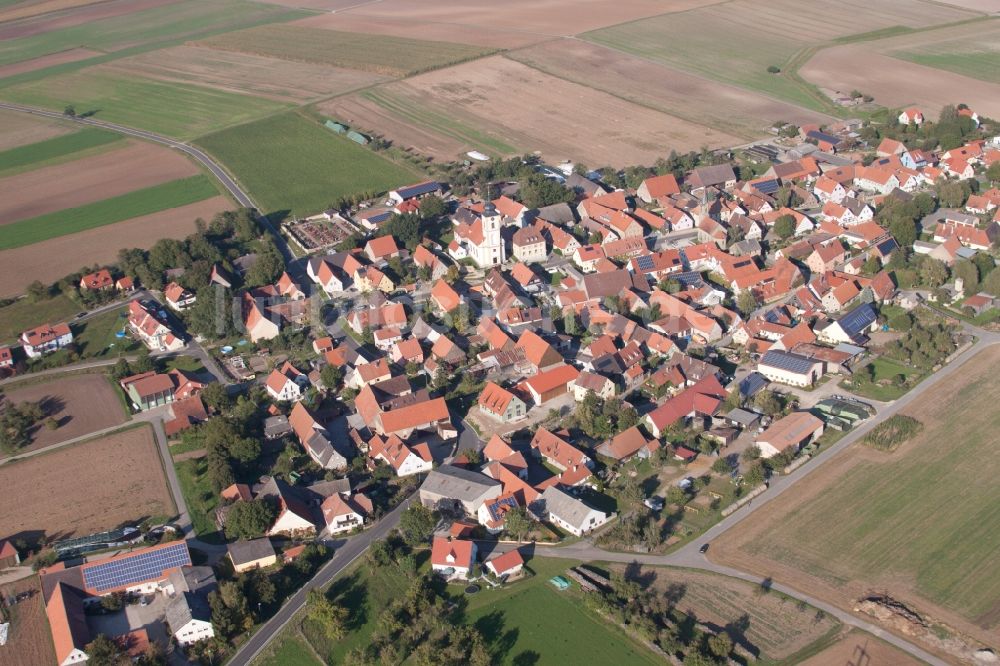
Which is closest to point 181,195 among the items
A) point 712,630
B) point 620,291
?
point 620,291

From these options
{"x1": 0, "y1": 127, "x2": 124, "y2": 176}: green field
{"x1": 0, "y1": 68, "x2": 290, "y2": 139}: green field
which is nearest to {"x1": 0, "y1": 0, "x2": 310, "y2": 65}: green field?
{"x1": 0, "y1": 68, "x2": 290, "y2": 139}: green field

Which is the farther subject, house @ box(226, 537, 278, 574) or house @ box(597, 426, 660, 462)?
house @ box(597, 426, 660, 462)

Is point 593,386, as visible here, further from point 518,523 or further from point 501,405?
point 518,523

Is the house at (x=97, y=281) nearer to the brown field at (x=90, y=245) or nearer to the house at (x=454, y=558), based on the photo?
the brown field at (x=90, y=245)

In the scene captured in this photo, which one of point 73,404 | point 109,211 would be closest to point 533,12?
point 109,211

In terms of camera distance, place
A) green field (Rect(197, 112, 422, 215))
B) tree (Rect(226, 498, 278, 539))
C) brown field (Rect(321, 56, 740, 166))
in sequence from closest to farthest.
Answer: tree (Rect(226, 498, 278, 539)), green field (Rect(197, 112, 422, 215)), brown field (Rect(321, 56, 740, 166))

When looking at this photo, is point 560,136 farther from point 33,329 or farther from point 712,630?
point 712,630

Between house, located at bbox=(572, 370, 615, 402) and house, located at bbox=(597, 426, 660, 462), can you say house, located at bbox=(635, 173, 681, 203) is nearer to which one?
house, located at bbox=(572, 370, 615, 402)
